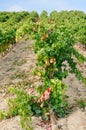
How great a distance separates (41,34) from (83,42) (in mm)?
20226

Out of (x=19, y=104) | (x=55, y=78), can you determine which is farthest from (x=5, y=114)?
(x=55, y=78)

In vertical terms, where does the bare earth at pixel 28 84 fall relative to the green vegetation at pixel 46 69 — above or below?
below

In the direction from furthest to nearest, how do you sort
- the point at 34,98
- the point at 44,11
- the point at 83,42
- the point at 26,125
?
the point at 44,11 < the point at 83,42 < the point at 34,98 < the point at 26,125

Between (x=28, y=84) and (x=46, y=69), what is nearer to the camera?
(x=46, y=69)

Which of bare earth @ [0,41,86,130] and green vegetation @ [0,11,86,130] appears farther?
green vegetation @ [0,11,86,130]

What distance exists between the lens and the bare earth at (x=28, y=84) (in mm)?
13141

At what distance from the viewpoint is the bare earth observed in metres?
13.1

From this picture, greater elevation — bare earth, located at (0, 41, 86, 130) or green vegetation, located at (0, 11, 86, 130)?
green vegetation, located at (0, 11, 86, 130)

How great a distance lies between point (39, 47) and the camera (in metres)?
14.1

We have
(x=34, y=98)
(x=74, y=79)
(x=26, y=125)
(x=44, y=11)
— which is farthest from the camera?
(x=44, y=11)

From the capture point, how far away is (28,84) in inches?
742

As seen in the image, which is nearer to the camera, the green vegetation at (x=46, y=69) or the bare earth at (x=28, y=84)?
the bare earth at (x=28, y=84)

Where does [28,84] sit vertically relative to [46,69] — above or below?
below

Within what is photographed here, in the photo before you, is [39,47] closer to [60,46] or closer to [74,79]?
[60,46]
